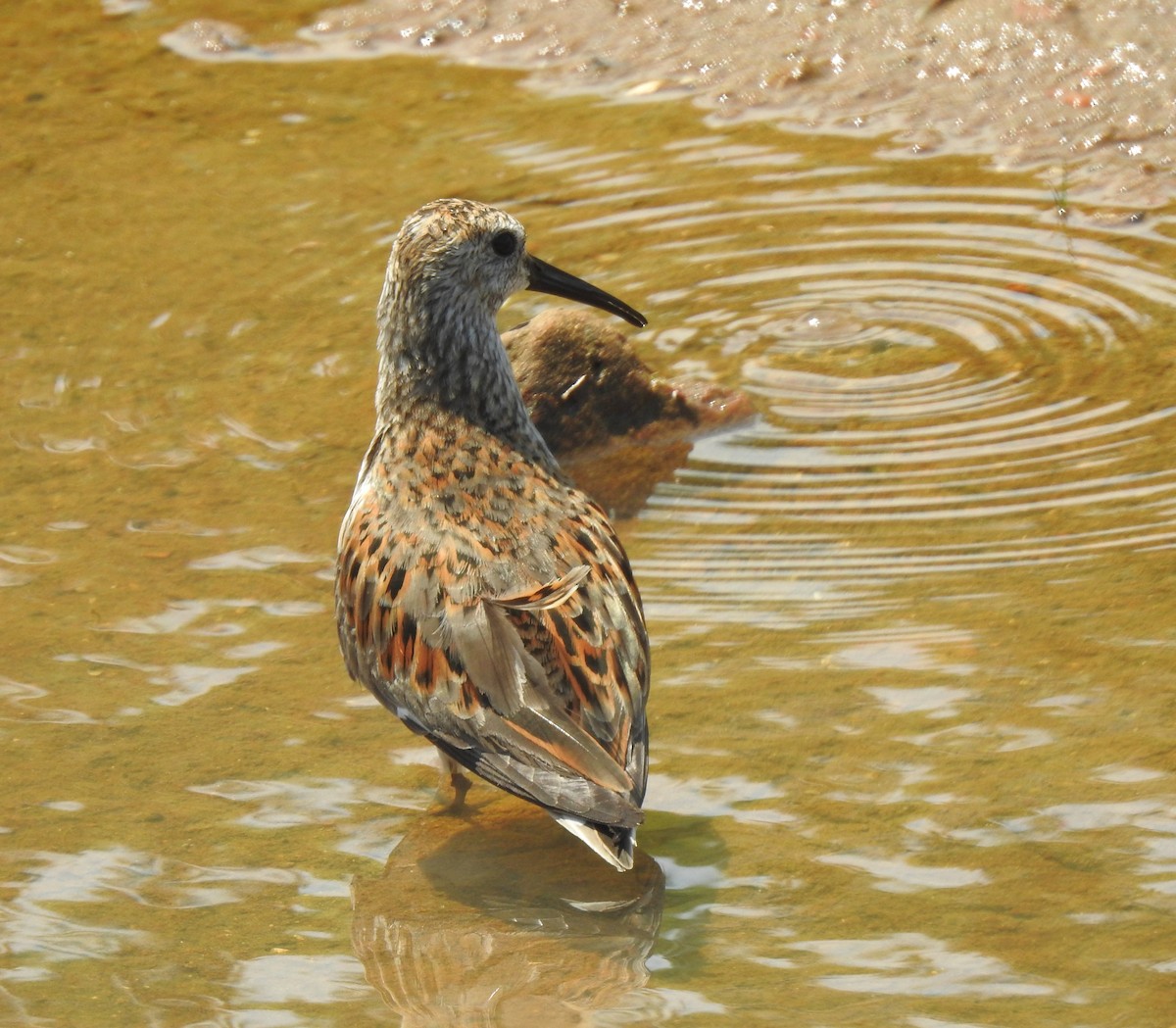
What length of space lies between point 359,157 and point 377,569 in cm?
524

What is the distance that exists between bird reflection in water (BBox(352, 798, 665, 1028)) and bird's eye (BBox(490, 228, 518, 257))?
195cm

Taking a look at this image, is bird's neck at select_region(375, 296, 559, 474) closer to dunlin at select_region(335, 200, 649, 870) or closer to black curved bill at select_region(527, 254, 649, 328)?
dunlin at select_region(335, 200, 649, 870)

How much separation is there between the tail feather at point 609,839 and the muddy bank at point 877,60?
5552mm

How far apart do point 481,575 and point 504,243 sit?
162 centimetres

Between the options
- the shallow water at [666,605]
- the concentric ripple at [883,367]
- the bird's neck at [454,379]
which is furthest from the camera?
the concentric ripple at [883,367]

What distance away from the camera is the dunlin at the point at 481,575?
5176 mm

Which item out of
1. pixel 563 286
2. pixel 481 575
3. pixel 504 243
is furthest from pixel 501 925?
pixel 563 286

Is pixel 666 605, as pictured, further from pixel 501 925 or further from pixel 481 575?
pixel 501 925

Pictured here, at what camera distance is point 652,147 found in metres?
10.4

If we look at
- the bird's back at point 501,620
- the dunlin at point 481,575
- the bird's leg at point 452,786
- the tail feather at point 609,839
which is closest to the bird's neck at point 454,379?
the dunlin at point 481,575

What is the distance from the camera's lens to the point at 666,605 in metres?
6.62

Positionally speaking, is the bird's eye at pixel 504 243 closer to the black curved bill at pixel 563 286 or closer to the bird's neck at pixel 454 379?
the black curved bill at pixel 563 286

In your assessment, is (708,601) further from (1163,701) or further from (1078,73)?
(1078,73)

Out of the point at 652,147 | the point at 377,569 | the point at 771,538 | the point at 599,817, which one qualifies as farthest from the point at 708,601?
the point at 652,147
